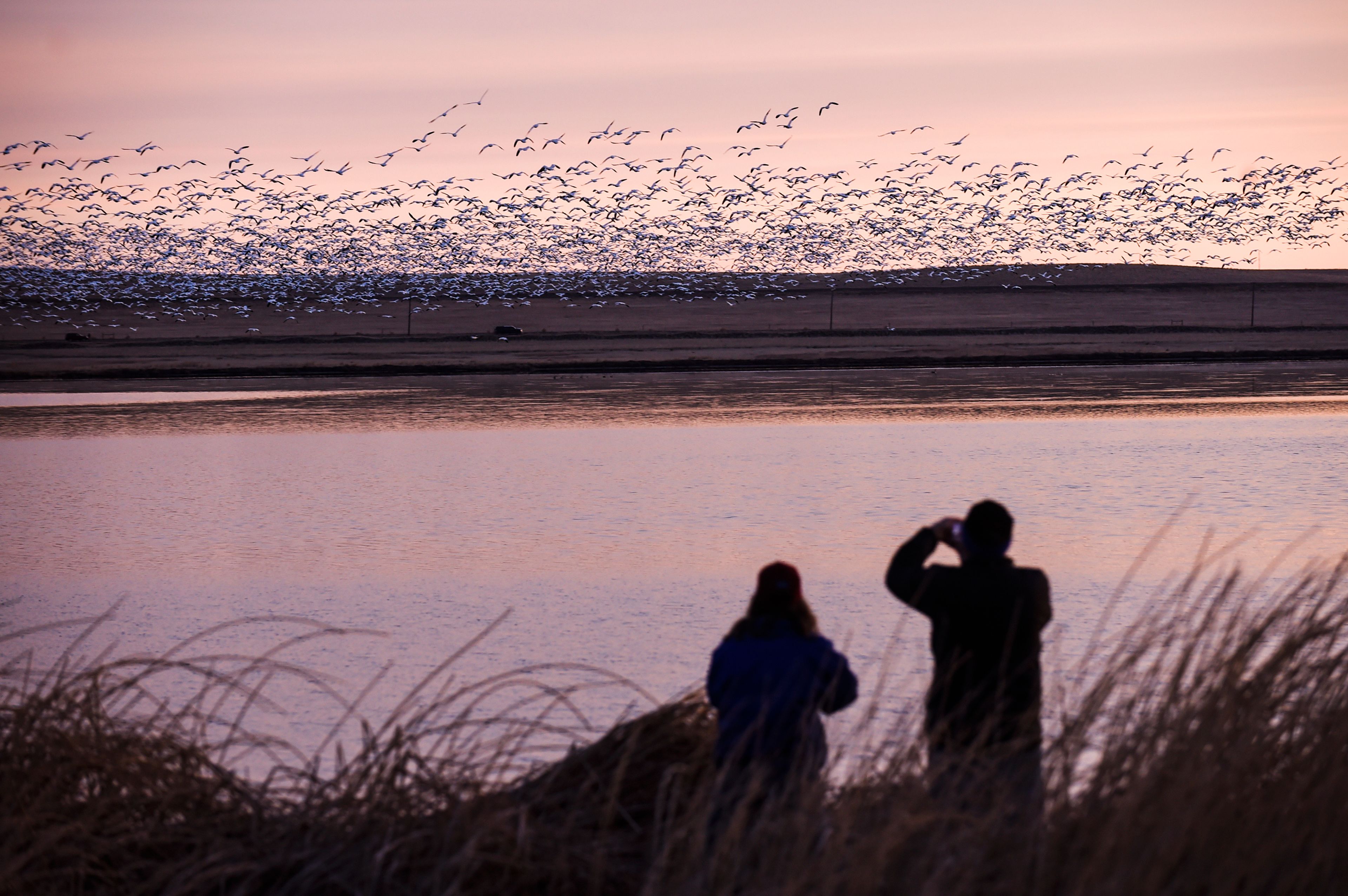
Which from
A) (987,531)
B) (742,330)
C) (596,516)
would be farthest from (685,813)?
(742,330)

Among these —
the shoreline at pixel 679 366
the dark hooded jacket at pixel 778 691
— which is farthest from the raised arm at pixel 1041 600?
the shoreline at pixel 679 366

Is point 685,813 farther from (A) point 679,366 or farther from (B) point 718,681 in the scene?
(A) point 679,366

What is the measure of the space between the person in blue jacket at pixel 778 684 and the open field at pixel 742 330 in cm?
4033

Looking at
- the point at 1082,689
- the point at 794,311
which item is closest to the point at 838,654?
the point at 1082,689

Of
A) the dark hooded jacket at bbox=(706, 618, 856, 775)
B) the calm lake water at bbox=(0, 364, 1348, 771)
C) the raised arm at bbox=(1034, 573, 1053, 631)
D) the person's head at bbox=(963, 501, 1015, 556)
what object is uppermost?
the person's head at bbox=(963, 501, 1015, 556)

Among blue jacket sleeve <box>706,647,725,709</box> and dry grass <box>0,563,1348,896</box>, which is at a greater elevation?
blue jacket sleeve <box>706,647,725,709</box>

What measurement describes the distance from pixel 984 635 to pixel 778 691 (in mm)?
877

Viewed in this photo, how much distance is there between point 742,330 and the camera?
83.4 m

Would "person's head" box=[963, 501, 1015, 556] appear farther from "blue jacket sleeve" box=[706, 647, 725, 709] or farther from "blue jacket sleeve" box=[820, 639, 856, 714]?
"blue jacket sleeve" box=[706, 647, 725, 709]

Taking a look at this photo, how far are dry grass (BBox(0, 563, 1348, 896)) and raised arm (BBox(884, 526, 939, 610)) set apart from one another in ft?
2.02

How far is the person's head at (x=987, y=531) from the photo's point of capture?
203 inches

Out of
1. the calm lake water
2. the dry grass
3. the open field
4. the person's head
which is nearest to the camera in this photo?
the dry grass

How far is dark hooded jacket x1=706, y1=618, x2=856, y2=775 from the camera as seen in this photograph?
186 inches

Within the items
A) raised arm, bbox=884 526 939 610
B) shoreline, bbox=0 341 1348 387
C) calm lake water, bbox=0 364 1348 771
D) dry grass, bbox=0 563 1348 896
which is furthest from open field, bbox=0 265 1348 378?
dry grass, bbox=0 563 1348 896
